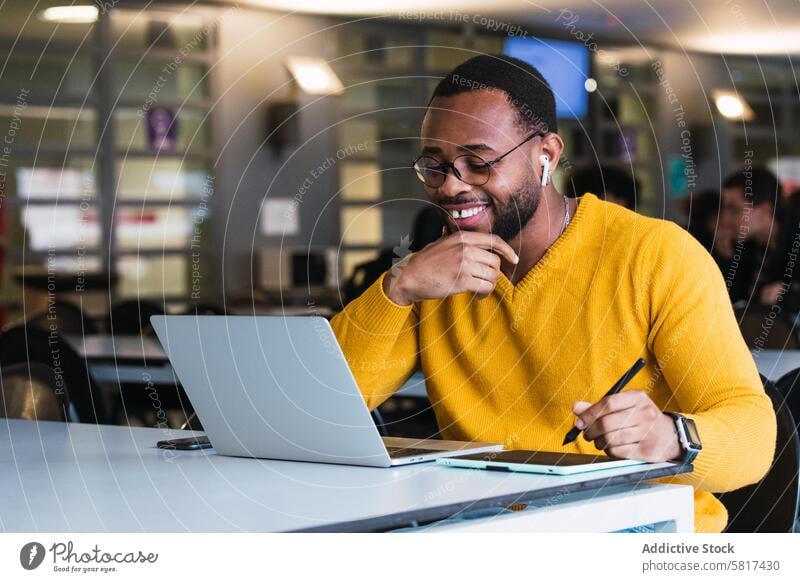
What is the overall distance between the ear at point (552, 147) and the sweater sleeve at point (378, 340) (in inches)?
13.8

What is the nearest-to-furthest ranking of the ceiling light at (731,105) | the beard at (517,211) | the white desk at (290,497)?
1. the white desk at (290,497)
2. the beard at (517,211)
3. the ceiling light at (731,105)

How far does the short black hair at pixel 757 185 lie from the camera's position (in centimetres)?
571

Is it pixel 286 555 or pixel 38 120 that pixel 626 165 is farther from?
pixel 286 555

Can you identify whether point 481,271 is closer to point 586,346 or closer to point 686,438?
point 586,346

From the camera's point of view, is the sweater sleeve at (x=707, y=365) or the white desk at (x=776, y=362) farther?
the white desk at (x=776, y=362)

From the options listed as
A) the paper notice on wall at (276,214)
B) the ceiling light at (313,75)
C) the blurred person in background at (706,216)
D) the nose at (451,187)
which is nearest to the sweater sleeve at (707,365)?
the nose at (451,187)

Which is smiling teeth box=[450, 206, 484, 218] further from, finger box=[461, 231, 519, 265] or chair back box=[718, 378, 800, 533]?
chair back box=[718, 378, 800, 533]

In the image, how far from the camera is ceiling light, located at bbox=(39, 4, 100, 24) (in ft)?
27.7

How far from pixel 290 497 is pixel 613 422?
42 cm

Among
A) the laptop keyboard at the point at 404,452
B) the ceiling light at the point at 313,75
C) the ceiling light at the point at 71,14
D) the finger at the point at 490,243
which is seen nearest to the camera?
the laptop keyboard at the point at 404,452

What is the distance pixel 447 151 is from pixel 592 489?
721mm

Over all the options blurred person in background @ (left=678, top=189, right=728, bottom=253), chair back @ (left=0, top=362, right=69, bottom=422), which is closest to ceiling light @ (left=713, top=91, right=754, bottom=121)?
blurred person in background @ (left=678, top=189, right=728, bottom=253)

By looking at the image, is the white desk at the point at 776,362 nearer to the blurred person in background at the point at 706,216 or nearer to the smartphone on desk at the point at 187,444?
the smartphone on desk at the point at 187,444

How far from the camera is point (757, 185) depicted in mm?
5969
